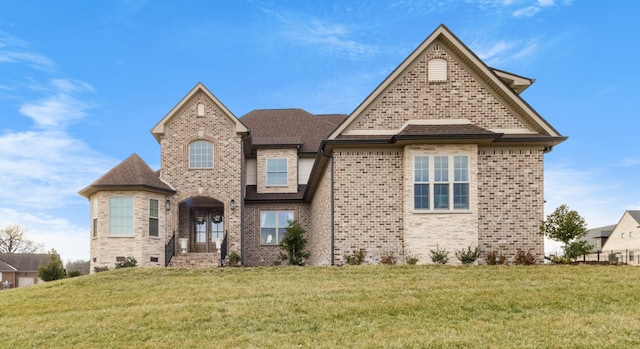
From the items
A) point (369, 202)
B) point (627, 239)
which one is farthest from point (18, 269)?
point (627, 239)

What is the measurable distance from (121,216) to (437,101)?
43.5 feet

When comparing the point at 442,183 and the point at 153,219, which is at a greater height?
the point at 442,183

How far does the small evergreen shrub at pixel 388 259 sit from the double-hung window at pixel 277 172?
11.0 metres

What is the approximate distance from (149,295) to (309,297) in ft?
14.0

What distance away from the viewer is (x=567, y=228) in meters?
17.8

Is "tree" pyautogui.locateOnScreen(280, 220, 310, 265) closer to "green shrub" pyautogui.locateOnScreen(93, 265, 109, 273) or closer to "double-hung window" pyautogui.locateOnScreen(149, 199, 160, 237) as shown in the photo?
"double-hung window" pyautogui.locateOnScreen(149, 199, 160, 237)

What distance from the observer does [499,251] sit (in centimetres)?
1817

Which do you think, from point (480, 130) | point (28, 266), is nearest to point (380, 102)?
point (480, 130)

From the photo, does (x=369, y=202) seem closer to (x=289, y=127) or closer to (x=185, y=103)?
(x=185, y=103)

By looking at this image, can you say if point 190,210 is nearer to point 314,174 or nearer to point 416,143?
point 314,174

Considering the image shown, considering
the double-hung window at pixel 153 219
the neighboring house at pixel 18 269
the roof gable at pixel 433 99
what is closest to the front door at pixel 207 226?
the double-hung window at pixel 153 219

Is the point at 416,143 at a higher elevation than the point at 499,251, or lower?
higher

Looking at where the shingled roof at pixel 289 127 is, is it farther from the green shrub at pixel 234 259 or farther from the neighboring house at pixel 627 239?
the neighboring house at pixel 627 239

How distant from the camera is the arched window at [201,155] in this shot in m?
25.6
